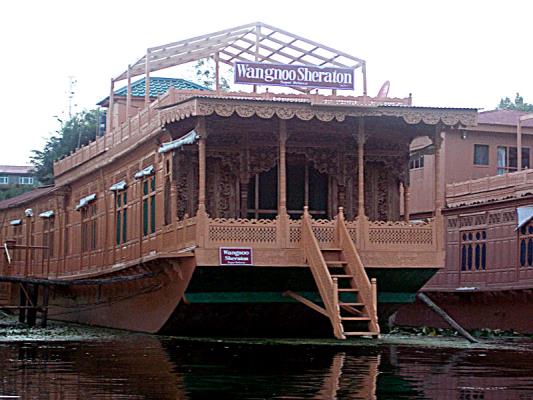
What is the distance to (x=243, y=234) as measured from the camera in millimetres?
21125

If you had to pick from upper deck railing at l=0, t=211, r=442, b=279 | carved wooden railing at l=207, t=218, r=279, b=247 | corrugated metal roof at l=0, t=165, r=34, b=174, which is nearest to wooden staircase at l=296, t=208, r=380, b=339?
upper deck railing at l=0, t=211, r=442, b=279

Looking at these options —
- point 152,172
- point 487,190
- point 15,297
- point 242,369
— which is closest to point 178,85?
point 15,297

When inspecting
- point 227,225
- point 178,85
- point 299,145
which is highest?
point 178,85

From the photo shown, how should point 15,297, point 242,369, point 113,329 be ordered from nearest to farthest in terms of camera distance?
1. point 242,369
2. point 113,329
3. point 15,297

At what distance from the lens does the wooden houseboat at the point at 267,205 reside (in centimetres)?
2102

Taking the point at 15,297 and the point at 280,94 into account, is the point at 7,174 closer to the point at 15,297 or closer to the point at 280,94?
the point at 15,297

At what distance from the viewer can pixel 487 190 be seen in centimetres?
3291

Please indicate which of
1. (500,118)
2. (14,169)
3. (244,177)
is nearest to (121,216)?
(244,177)

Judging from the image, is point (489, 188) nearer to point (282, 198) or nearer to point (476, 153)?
point (476, 153)

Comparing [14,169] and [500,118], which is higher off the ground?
[14,169]

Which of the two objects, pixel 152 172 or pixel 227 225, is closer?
pixel 227 225

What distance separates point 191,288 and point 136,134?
5948 millimetres

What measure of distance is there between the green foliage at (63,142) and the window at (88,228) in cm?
2429

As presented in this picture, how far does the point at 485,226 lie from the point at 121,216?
440 inches
